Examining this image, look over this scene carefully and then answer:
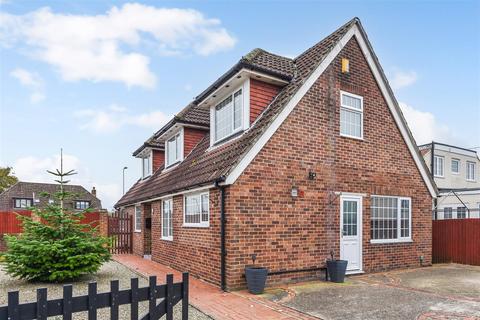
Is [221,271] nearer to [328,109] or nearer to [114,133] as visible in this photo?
[328,109]

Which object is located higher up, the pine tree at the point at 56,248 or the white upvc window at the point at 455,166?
the white upvc window at the point at 455,166

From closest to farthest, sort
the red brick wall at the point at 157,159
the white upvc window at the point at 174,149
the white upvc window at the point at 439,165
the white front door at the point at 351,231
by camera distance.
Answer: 1. the white front door at the point at 351,231
2. the white upvc window at the point at 174,149
3. the red brick wall at the point at 157,159
4. the white upvc window at the point at 439,165

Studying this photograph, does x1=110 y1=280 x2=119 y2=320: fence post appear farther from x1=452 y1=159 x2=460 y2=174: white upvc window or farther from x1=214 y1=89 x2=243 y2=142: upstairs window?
x1=452 y1=159 x2=460 y2=174: white upvc window

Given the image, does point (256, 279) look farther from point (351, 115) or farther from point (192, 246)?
point (351, 115)

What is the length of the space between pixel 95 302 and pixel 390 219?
1102cm

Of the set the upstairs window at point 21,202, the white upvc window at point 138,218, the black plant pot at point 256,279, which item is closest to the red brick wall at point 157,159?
the white upvc window at point 138,218

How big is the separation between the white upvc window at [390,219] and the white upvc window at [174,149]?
7.60m

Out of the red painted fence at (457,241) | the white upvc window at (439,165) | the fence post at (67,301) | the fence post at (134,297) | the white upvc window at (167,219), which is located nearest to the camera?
the fence post at (67,301)

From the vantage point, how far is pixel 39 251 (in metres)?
10.2

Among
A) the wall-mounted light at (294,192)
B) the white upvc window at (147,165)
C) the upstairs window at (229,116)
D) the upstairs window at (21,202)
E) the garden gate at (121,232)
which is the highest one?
the upstairs window at (229,116)

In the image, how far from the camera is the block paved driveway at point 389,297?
7386 millimetres

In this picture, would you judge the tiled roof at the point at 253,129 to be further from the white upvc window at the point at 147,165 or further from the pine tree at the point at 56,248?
the white upvc window at the point at 147,165

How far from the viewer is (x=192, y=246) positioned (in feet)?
38.7

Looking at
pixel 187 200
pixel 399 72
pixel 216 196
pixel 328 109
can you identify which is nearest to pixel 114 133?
pixel 187 200
